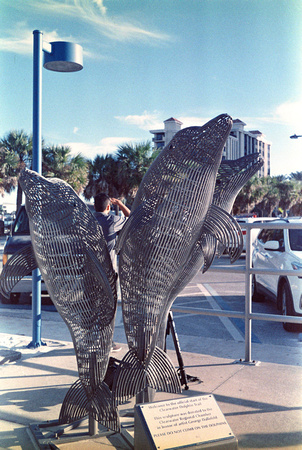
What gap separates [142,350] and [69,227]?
900 millimetres

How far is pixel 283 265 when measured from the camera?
757 cm

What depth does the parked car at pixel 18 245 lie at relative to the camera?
9034 millimetres

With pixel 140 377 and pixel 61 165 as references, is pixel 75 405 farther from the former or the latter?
pixel 61 165

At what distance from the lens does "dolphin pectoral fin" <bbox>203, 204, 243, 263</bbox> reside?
2.99m

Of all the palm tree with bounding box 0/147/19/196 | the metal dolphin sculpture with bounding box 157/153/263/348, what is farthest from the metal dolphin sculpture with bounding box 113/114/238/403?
the palm tree with bounding box 0/147/19/196

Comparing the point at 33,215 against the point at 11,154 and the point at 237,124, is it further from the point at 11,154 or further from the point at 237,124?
the point at 237,124

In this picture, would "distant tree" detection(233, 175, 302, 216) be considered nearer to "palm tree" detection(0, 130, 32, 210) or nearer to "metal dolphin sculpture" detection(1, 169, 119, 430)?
"palm tree" detection(0, 130, 32, 210)

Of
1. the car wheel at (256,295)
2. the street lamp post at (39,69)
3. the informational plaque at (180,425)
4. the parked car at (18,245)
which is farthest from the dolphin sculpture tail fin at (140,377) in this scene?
the car wheel at (256,295)

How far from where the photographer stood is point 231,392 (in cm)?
439

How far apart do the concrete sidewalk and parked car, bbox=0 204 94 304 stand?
3.09m

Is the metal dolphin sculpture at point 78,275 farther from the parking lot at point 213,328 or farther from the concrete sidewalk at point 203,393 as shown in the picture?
the parking lot at point 213,328

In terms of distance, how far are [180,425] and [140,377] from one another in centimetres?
37

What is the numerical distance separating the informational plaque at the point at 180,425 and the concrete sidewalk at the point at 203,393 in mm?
542

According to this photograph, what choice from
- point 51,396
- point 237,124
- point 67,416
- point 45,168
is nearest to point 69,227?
point 67,416
